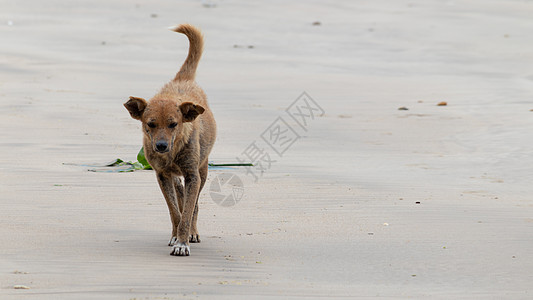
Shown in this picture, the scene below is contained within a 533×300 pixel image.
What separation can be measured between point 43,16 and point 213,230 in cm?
1974

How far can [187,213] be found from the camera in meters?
6.77

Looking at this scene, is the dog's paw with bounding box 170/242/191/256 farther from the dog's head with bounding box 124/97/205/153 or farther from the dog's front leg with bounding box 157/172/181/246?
the dog's head with bounding box 124/97/205/153

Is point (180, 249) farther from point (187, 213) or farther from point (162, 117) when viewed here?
point (162, 117)

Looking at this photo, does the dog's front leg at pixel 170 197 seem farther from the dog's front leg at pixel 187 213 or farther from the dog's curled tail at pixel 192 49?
the dog's curled tail at pixel 192 49

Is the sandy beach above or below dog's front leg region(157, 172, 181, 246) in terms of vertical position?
below

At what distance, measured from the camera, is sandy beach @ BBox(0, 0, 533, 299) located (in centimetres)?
593

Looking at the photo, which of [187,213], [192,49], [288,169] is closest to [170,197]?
[187,213]

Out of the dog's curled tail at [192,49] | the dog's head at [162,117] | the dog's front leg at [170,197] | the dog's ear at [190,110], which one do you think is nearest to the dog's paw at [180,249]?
the dog's front leg at [170,197]

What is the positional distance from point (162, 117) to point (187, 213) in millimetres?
788

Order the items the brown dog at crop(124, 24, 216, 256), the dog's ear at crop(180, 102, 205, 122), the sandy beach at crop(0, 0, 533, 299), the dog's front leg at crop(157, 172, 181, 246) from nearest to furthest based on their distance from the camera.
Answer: the sandy beach at crop(0, 0, 533, 299), the brown dog at crop(124, 24, 216, 256), the dog's ear at crop(180, 102, 205, 122), the dog's front leg at crop(157, 172, 181, 246)

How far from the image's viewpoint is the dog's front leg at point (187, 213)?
21.3ft

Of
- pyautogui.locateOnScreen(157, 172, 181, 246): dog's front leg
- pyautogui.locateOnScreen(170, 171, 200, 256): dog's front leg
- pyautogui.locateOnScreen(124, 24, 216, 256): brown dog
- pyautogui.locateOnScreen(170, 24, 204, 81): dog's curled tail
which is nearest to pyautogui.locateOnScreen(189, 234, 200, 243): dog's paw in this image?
pyautogui.locateOnScreen(124, 24, 216, 256): brown dog

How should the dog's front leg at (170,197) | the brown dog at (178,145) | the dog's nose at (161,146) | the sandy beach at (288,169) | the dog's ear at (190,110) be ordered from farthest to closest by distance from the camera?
the dog's front leg at (170,197) → the dog's ear at (190,110) → the brown dog at (178,145) → the dog's nose at (161,146) → the sandy beach at (288,169)

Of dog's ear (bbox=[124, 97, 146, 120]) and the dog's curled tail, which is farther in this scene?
the dog's curled tail
